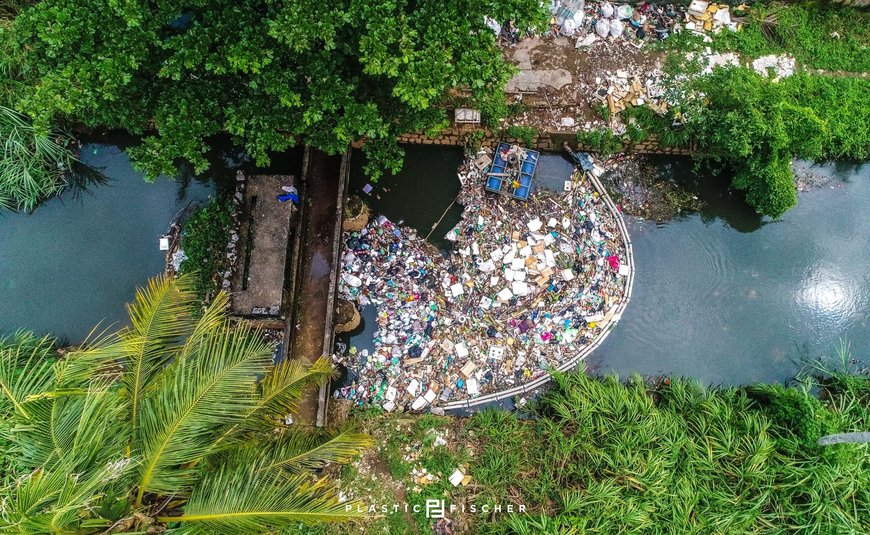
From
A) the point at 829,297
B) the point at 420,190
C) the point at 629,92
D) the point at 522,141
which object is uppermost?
the point at 629,92

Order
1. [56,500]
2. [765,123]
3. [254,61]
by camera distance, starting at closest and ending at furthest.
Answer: [56,500] → [254,61] → [765,123]

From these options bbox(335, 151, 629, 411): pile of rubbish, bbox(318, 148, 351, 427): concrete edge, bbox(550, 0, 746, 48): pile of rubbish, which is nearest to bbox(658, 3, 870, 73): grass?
bbox(550, 0, 746, 48): pile of rubbish

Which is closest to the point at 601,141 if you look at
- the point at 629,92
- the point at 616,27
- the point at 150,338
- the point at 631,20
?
the point at 629,92

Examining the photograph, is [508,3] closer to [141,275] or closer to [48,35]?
[48,35]

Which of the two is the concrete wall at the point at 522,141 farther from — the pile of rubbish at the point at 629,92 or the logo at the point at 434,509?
the logo at the point at 434,509

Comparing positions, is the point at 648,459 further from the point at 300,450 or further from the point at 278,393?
the point at 278,393

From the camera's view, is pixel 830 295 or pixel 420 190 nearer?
pixel 420 190
